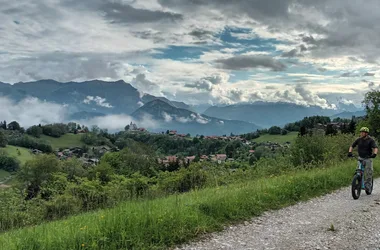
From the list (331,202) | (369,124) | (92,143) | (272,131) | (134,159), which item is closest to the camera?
(331,202)

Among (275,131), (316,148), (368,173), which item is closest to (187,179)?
(368,173)

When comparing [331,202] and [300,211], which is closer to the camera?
[300,211]

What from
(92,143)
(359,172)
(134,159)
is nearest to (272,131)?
(92,143)

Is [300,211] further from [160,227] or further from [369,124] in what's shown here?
[369,124]

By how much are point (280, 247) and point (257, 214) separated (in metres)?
2.25

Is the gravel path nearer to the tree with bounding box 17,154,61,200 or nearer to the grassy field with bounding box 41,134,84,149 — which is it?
the tree with bounding box 17,154,61,200

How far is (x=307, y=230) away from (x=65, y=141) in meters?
169

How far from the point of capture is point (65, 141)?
164000 mm

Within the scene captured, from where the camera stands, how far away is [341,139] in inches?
809

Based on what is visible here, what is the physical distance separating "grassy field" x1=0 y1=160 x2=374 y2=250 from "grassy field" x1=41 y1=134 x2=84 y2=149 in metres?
155

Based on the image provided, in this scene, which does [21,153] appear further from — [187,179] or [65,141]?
[187,179]

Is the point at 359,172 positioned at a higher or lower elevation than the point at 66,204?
higher

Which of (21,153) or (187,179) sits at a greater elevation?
(187,179)

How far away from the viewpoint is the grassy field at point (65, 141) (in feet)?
513
